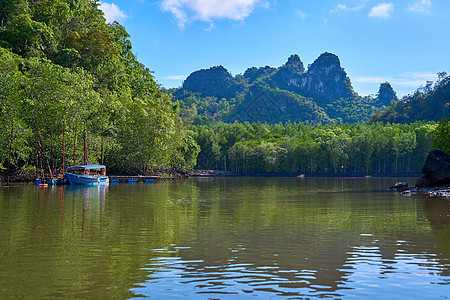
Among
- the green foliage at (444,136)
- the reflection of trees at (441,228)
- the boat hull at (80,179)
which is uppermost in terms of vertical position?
the green foliage at (444,136)

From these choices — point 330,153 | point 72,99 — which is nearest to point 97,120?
point 72,99

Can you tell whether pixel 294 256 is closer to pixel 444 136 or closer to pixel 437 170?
pixel 437 170

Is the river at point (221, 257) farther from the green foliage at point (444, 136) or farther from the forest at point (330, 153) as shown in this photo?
the forest at point (330, 153)

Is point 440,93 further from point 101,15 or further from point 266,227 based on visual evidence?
point 266,227

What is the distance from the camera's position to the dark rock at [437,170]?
174 ft

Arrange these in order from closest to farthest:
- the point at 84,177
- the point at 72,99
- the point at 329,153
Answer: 1. the point at 84,177
2. the point at 72,99
3. the point at 329,153

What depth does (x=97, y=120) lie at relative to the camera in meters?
83.8

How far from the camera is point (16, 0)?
300 ft

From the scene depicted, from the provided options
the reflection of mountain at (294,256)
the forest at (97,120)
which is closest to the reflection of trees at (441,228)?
the reflection of mountain at (294,256)

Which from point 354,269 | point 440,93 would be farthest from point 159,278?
point 440,93

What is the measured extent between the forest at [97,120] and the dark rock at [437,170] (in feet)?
25.0

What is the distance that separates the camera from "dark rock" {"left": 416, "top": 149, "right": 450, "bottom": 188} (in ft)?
174

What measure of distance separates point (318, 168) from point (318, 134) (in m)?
21.9

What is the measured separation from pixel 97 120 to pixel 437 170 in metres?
63.4
